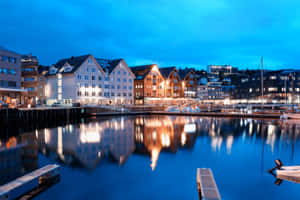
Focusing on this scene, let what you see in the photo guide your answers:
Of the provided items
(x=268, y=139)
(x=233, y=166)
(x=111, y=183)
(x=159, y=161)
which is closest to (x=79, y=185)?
(x=111, y=183)

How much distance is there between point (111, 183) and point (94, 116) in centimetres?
5123

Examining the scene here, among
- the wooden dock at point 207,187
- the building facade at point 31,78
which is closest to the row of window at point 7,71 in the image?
the building facade at point 31,78

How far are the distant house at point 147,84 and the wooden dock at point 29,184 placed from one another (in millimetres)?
73791

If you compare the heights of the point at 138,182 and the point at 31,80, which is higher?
the point at 31,80

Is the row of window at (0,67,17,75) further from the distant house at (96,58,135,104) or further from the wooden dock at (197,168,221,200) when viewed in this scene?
the wooden dock at (197,168,221,200)

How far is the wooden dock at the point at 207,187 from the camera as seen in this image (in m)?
9.91

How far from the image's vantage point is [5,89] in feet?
173

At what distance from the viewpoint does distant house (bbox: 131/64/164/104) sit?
8738 centimetres

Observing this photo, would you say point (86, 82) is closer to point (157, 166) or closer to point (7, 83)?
point (7, 83)

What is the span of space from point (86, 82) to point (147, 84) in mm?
25243

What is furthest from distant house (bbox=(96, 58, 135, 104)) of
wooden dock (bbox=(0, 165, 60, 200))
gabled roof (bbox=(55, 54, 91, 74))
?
wooden dock (bbox=(0, 165, 60, 200))

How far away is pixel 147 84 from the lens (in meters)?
87.9

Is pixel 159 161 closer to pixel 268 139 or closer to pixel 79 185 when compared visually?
pixel 79 185

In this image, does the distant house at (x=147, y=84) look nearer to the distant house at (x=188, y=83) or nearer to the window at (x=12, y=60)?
the distant house at (x=188, y=83)
